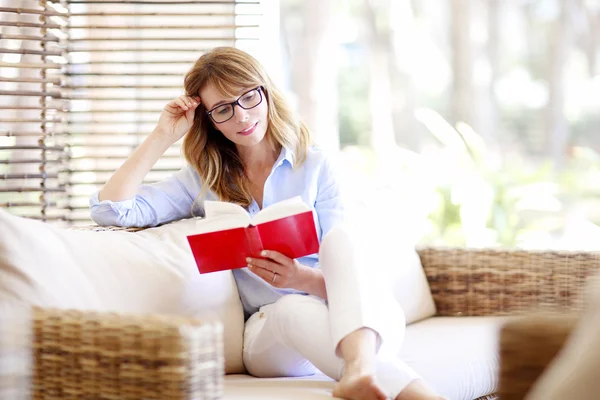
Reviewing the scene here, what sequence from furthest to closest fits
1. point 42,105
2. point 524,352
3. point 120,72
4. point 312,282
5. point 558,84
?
point 558,84 < point 120,72 < point 42,105 < point 312,282 < point 524,352

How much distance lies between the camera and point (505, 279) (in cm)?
283

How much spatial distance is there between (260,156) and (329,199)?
276 mm

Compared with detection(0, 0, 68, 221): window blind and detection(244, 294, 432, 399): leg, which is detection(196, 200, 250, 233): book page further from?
detection(0, 0, 68, 221): window blind

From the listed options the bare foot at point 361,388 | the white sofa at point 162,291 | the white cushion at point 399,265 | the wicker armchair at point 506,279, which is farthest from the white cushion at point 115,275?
the wicker armchair at point 506,279

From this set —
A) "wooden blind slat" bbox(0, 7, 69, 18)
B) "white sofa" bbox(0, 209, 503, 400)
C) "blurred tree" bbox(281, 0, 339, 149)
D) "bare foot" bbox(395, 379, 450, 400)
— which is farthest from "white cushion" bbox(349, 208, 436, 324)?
"blurred tree" bbox(281, 0, 339, 149)

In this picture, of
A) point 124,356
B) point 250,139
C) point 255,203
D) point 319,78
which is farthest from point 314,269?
point 319,78

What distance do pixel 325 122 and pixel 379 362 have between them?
3688 mm

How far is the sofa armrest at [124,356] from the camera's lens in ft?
4.75

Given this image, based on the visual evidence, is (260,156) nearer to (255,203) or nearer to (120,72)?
(255,203)

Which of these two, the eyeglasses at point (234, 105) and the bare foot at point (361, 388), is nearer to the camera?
the bare foot at point (361, 388)

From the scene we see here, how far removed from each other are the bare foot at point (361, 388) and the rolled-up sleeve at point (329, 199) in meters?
0.73

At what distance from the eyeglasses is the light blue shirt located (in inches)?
7.3

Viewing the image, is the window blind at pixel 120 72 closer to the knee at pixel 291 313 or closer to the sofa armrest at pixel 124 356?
the knee at pixel 291 313

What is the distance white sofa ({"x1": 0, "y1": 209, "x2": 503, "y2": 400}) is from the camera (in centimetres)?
182
